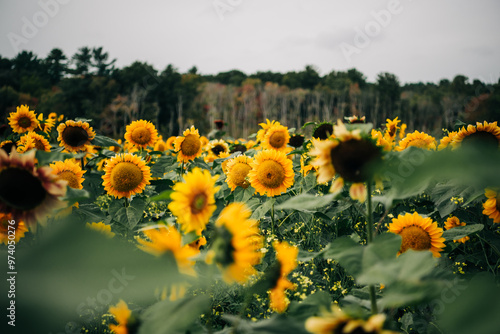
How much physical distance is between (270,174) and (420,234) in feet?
3.02

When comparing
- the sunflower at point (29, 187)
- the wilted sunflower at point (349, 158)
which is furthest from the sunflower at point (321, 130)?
the sunflower at point (29, 187)

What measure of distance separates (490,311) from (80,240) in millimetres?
725

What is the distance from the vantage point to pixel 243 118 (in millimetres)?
41656

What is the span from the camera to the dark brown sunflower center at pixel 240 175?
225 centimetres

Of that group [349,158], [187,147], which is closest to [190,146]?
[187,147]

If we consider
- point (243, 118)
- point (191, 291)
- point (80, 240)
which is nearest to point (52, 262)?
point (80, 240)

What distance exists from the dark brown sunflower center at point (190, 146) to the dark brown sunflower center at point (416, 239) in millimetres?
1981

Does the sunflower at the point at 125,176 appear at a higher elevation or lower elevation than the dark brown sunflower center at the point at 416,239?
higher

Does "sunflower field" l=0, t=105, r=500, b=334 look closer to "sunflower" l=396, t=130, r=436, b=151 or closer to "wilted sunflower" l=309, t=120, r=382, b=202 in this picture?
"wilted sunflower" l=309, t=120, r=382, b=202

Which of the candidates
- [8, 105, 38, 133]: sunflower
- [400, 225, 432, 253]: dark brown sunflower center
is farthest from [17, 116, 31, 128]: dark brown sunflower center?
[400, 225, 432, 253]: dark brown sunflower center

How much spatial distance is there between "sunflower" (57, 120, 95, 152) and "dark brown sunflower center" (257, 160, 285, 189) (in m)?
1.60

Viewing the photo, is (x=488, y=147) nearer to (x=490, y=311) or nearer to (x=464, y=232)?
(x=490, y=311)

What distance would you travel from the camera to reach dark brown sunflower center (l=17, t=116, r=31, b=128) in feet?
11.7

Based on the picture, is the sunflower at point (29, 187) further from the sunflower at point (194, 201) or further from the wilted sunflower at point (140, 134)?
the wilted sunflower at point (140, 134)
